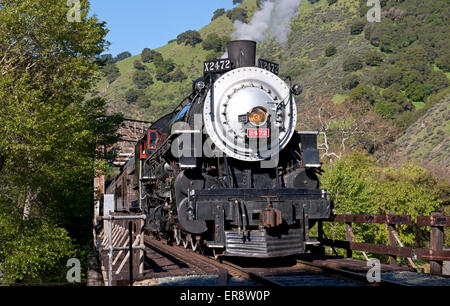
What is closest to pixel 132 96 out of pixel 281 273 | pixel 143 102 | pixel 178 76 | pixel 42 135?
pixel 143 102

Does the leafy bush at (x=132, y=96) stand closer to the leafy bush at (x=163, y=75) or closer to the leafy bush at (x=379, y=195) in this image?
the leafy bush at (x=163, y=75)

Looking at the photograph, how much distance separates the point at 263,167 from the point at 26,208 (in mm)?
11025

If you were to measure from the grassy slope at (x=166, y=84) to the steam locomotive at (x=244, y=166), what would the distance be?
80.6 meters

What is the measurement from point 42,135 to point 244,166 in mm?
8848

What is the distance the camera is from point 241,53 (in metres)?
10.4

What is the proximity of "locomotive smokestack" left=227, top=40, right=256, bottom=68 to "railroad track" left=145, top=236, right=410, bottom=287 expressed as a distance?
166 inches

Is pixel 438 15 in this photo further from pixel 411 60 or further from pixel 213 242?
pixel 213 242

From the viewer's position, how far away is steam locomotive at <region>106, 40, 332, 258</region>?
898 centimetres

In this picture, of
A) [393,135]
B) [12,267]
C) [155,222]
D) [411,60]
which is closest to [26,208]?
[12,267]

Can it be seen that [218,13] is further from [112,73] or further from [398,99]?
[398,99]

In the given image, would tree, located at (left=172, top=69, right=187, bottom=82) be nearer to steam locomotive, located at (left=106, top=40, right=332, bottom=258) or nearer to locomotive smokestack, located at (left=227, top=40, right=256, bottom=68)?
locomotive smokestack, located at (left=227, top=40, right=256, bottom=68)

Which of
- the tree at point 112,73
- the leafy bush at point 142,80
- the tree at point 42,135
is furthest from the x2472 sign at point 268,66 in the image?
the tree at point 112,73

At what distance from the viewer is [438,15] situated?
8394cm

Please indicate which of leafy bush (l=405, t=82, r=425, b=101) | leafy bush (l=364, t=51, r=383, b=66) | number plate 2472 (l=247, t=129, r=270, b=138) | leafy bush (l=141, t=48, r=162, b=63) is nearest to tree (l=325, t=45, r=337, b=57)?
leafy bush (l=364, t=51, r=383, b=66)
